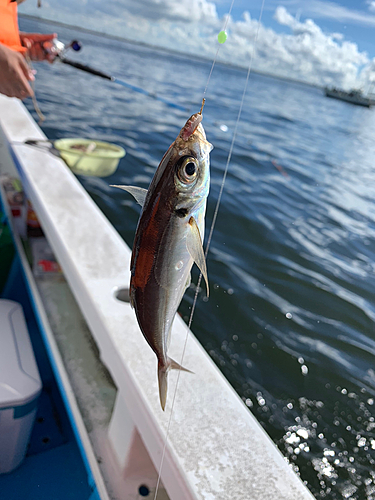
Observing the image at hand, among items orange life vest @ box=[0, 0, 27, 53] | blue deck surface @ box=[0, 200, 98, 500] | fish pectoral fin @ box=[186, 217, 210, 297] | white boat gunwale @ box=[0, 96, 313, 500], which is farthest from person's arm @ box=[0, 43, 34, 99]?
blue deck surface @ box=[0, 200, 98, 500]

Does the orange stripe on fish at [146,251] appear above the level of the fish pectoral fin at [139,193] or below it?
below

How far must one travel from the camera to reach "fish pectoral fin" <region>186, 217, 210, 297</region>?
0.83m

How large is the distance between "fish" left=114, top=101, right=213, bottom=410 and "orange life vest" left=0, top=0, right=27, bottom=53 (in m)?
1.87

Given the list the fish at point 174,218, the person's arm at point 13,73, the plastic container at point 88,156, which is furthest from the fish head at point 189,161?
the plastic container at point 88,156

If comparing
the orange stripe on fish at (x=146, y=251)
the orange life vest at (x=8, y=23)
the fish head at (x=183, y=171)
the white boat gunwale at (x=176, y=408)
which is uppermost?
the orange life vest at (x=8, y=23)

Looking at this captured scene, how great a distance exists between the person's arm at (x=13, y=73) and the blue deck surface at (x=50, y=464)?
75.9 inches

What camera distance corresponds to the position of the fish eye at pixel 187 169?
0.86m

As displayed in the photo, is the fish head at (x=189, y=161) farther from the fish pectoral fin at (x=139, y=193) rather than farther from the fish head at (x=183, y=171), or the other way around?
the fish pectoral fin at (x=139, y=193)

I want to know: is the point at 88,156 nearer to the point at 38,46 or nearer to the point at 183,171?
the point at 38,46

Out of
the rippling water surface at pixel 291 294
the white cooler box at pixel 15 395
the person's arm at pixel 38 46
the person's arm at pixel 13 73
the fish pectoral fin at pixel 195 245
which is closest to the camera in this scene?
the fish pectoral fin at pixel 195 245

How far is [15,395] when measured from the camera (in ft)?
6.25

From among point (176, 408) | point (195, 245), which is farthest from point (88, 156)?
point (195, 245)

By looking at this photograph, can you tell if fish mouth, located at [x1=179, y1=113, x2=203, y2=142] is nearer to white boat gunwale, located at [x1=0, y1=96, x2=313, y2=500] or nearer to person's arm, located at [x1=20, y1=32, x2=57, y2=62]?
white boat gunwale, located at [x1=0, y1=96, x2=313, y2=500]

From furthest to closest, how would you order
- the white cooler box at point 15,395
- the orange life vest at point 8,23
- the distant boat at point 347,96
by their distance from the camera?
the distant boat at point 347,96
the orange life vest at point 8,23
the white cooler box at point 15,395
